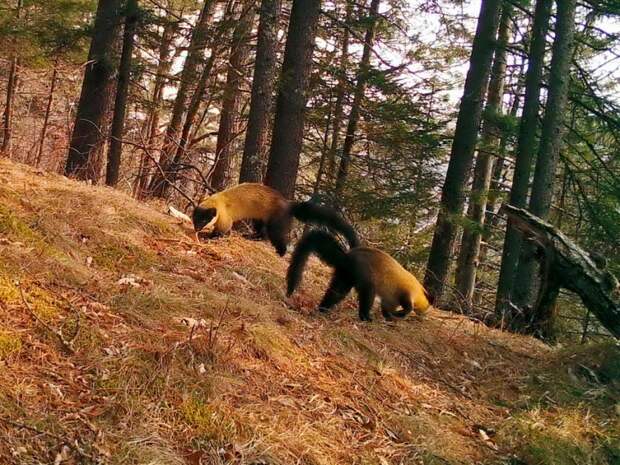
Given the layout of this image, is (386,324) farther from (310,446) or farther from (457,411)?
(310,446)

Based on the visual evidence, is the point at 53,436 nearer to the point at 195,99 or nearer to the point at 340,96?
the point at 340,96

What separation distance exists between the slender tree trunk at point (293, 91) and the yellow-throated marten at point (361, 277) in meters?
3.16

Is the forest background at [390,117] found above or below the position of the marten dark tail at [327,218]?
above

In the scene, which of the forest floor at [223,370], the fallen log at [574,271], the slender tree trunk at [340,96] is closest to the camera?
the forest floor at [223,370]

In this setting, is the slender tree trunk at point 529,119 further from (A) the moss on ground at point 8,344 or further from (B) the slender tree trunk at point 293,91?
(A) the moss on ground at point 8,344

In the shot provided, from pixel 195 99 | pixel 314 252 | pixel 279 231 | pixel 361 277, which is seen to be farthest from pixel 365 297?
pixel 195 99

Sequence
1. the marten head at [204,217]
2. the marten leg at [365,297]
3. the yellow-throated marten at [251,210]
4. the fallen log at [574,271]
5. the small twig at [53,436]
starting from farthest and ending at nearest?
the yellow-throated marten at [251,210], the marten head at [204,217], the marten leg at [365,297], the fallen log at [574,271], the small twig at [53,436]

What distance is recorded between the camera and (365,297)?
6.18 m

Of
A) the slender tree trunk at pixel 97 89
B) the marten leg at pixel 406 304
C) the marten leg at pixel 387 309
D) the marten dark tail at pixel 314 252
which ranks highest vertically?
the slender tree trunk at pixel 97 89

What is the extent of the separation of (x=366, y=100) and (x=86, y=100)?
222 inches

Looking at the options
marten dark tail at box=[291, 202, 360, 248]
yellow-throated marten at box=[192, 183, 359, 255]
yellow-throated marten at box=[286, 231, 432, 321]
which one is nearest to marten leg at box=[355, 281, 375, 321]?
yellow-throated marten at box=[286, 231, 432, 321]

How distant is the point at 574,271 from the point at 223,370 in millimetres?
3981

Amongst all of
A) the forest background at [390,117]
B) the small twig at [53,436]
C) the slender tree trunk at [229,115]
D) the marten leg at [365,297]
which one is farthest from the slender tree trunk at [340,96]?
the small twig at [53,436]

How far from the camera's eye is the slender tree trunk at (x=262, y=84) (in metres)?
9.02
